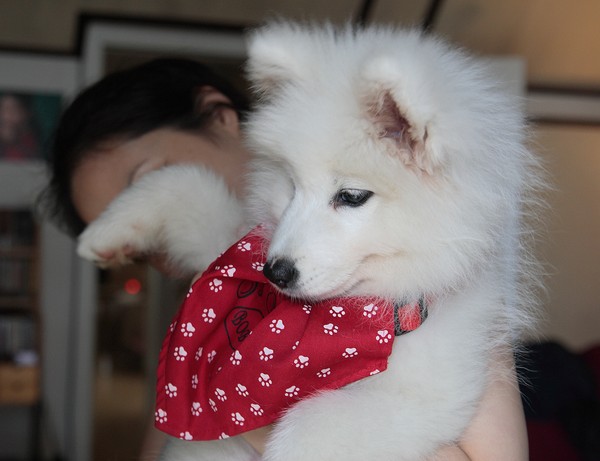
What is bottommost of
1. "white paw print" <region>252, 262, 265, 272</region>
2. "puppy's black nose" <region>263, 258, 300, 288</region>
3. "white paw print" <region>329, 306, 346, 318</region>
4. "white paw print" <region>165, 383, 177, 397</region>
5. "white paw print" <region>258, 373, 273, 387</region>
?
"white paw print" <region>165, 383, 177, 397</region>

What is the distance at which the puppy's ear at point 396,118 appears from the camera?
1085mm

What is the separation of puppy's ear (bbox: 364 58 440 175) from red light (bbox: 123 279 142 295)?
3.94m

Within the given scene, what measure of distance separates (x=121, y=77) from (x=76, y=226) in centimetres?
46

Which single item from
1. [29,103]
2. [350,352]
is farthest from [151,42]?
[350,352]

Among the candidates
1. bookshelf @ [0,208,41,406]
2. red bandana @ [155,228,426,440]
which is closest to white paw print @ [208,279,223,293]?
red bandana @ [155,228,426,440]

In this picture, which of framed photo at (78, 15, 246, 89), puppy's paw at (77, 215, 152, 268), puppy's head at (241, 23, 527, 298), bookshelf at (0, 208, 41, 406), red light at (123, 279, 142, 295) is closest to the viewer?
puppy's head at (241, 23, 527, 298)

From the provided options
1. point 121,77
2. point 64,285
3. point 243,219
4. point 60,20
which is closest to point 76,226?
point 121,77

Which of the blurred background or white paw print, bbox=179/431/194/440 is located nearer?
white paw print, bbox=179/431/194/440

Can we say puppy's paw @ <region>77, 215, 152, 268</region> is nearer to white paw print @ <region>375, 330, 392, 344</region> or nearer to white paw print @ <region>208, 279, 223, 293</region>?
white paw print @ <region>208, 279, 223, 293</region>

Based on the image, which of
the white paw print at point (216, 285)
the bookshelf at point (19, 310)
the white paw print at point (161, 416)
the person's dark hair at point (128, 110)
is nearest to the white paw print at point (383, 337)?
the white paw print at point (216, 285)

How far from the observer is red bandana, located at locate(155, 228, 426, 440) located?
4.22 feet

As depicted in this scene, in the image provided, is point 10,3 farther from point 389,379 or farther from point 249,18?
point 389,379

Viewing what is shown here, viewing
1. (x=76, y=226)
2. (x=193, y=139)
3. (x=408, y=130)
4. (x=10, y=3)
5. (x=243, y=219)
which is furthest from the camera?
(x=10, y=3)

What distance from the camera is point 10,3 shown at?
4.76 meters
